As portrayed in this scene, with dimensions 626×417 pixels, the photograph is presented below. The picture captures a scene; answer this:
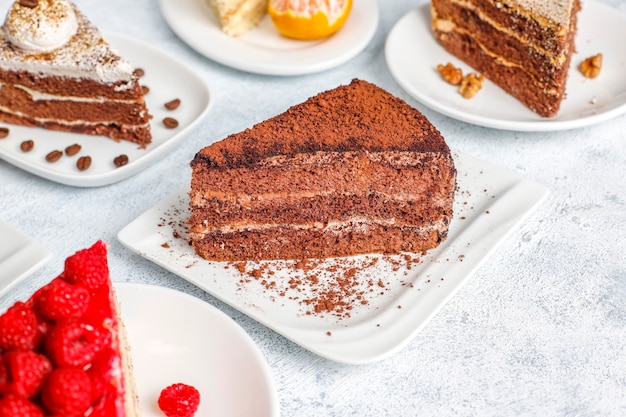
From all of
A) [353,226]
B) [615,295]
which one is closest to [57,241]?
[353,226]

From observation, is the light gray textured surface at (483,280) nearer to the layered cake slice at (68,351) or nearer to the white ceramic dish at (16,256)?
the white ceramic dish at (16,256)

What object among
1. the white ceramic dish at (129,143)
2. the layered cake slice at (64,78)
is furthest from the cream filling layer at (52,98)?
the white ceramic dish at (129,143)

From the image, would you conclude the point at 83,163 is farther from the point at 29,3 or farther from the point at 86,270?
the point at 86,270

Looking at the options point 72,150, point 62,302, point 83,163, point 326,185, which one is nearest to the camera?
point 62,302

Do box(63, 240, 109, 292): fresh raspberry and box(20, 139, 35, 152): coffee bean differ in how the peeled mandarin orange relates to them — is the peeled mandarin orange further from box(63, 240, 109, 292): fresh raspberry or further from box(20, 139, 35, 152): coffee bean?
box(63, 240, 109, 292): fresh raspberry

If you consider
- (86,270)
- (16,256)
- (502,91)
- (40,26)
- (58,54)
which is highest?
(86,270)

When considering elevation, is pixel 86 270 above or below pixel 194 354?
above

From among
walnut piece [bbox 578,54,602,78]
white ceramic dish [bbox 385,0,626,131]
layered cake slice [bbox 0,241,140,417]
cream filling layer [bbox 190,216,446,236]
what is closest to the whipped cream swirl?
cream filling layer [bbox 190,216,446,236]

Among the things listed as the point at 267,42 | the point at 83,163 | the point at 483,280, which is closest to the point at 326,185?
the point at 483,280
